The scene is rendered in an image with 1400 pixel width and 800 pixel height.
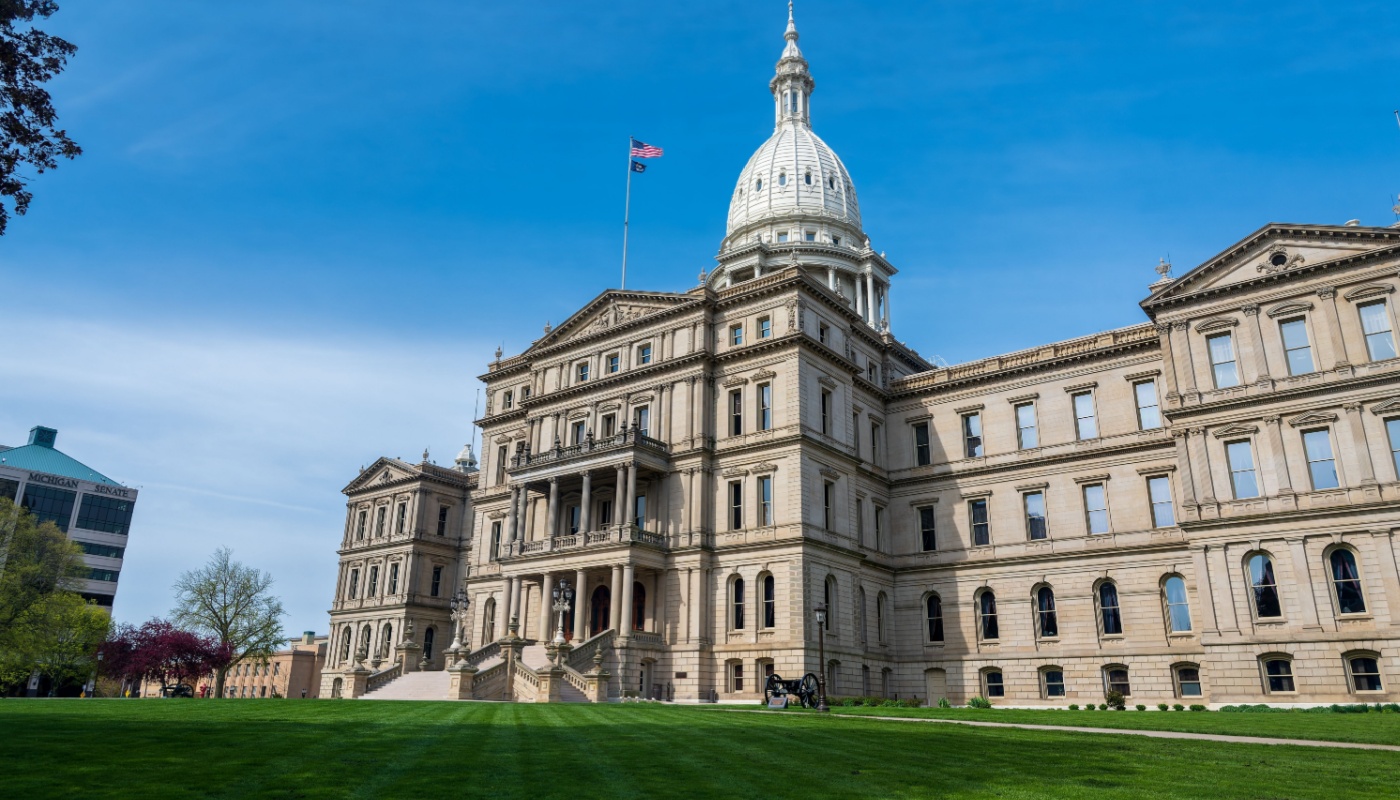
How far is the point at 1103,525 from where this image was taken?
4778 centimetres

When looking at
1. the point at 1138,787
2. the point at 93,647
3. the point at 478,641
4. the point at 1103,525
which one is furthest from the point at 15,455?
the point at 1138,787

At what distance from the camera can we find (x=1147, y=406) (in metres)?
47.8

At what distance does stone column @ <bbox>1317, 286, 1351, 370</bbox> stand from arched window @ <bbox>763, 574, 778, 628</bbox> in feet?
86.7

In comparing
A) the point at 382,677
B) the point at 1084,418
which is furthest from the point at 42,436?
the point at 1084,418

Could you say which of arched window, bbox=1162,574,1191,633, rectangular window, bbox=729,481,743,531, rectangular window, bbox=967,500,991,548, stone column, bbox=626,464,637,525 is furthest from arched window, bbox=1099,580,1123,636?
stone column, bbox=626,464,637,525

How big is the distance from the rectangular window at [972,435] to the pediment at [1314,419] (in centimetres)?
1604

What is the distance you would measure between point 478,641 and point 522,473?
12369 millimetres

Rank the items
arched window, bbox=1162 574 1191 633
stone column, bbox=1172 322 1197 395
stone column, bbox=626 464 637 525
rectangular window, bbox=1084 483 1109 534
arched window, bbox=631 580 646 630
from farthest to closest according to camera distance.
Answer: arched window, bbox=631 580 646 630 < rectangular window, bbox=1084 483 1109 534 < stone column, bbox=626 464 637 525 < arched window, bbox=1162 574 1191 633 < stone column, bbox=1172 322 1197 395

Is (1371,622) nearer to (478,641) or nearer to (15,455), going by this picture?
(478,641)

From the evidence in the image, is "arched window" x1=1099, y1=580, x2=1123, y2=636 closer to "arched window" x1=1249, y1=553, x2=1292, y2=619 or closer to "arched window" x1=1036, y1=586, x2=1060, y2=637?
"arched window" x1=1036, y1=586, x2=1060, y2=637

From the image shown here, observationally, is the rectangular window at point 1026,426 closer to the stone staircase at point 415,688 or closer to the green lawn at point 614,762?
the green lawn at point 614,762

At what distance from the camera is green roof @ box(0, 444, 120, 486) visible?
10200cm

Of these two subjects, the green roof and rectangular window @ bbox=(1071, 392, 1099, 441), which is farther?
the green roof

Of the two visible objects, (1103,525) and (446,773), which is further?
(1103,525)
